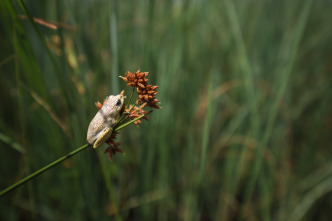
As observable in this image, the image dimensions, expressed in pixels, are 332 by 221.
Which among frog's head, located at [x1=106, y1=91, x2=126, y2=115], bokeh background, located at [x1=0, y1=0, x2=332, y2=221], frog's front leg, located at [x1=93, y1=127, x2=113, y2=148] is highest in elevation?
bokeh background, located at [x1=0, y1=0, x2=332, y2=221]

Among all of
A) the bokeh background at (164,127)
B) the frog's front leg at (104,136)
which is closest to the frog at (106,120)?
the frog's front leg at (104,136)

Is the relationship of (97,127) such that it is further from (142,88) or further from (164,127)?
(164,127)

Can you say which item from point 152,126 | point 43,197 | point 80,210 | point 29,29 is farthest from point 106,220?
point 29,29

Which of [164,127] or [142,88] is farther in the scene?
[164,127]

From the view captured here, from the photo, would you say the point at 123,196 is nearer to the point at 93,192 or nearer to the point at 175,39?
the point at 93,192

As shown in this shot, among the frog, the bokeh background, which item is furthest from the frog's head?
the bokeh background

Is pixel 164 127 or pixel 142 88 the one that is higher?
pixel 164 127

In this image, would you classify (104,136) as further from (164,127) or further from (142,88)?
(164,127)

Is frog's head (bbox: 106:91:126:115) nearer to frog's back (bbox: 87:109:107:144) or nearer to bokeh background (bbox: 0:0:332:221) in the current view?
frog's back (bbox: 87:109:107:144)

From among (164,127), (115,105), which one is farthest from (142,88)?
(164,127)

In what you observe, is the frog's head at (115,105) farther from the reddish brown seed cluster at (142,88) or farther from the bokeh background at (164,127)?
the bokeh background at (164,127)
